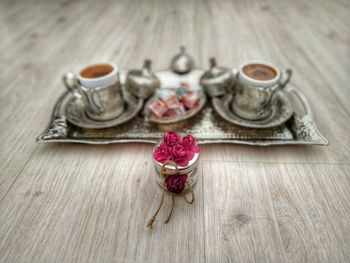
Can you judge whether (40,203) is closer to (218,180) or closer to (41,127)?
(41,127)

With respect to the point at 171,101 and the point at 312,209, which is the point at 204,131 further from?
the point at 312,209

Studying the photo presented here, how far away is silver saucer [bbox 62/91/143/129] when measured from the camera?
25.4 inches

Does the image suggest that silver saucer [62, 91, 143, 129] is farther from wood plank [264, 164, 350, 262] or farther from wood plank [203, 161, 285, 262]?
wood plank [264, 164, 350, 262]

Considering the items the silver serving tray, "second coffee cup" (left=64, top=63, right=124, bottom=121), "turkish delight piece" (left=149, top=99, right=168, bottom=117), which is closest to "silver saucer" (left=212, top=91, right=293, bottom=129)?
the silver serving tray

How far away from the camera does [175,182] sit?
476mm

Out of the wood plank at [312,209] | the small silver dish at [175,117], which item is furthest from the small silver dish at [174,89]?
the wood plank at [312,209]

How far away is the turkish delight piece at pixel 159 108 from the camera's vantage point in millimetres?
648

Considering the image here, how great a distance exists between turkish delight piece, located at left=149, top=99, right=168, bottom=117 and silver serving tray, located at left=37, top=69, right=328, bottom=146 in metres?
0.03

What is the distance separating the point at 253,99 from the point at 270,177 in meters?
0.20

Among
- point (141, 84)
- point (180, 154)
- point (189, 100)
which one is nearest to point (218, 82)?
point (189, 100)

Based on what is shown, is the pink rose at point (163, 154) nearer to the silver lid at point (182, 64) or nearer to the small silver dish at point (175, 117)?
the small silver dish at point (175, 117)

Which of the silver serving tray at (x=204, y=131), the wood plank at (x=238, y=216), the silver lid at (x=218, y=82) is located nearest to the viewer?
the wood plank at (x=238, y=216)

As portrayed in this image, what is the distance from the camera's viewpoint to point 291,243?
436mm

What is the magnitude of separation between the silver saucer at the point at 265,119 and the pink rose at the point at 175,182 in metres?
0.22
